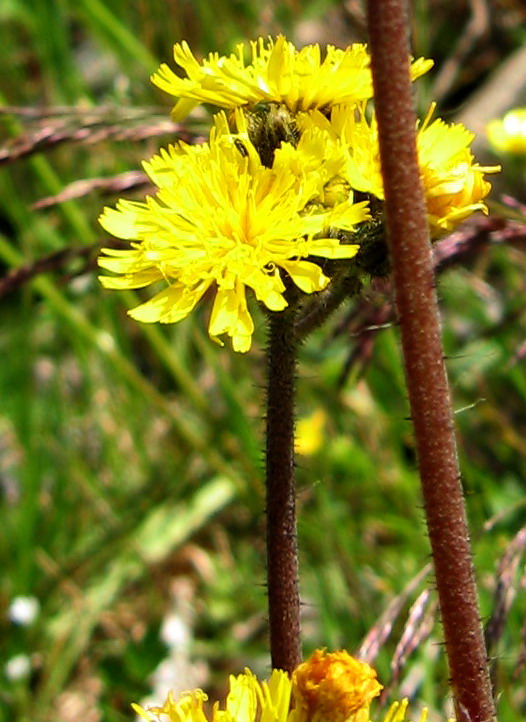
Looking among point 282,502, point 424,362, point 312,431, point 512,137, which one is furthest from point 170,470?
point 424,362

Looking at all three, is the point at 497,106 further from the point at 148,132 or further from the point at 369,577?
the point at 148,132

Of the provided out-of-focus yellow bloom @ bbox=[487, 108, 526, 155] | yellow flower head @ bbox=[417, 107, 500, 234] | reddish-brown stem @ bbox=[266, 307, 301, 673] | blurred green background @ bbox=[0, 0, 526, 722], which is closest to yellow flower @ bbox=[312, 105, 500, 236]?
yellow flower head @ bbox=[417, 107, 500, 234]

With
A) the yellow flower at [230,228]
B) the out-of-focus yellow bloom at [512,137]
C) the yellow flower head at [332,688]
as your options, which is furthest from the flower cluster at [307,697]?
the out-of-focus yellow bloom at [512,137]

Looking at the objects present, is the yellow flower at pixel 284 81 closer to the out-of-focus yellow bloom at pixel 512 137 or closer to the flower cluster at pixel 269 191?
the flower cluster at pixel 269 191

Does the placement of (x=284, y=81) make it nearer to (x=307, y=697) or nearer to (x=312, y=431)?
(x=307, y=697)

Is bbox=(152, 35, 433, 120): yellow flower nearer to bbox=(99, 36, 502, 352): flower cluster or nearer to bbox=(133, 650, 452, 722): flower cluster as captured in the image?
bbox=(99, 36, 502, 352): flower cluster

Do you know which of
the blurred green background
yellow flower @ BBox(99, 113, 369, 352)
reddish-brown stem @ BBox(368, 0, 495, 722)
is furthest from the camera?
the blurred green background
